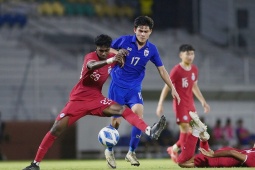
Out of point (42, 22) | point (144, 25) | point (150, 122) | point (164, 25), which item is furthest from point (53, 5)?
point (144, 25)

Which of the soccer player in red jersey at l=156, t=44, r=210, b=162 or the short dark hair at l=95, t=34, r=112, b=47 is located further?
the soccer player in red jersey at l=156, t=44, r=210, b=162

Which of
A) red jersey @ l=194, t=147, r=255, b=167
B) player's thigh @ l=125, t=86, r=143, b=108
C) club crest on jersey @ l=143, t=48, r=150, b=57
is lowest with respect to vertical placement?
red jersey @ l=194, t=147, r=255, b=167

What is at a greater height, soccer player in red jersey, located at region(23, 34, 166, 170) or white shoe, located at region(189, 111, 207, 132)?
soccer player in red jersey, located at region(23, 34, 166, 170)

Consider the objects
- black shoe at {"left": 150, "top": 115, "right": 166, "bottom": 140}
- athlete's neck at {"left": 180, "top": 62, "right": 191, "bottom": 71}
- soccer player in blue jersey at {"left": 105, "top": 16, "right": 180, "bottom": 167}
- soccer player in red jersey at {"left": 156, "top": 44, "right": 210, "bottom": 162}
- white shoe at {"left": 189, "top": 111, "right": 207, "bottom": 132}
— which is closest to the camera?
black shoe at {"left": 150, "top": 115, "right": 166, "bottom": 140}

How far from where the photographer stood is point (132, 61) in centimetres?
1248

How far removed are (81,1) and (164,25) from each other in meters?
3.68

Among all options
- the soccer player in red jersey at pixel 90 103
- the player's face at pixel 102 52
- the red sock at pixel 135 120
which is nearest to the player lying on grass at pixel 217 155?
the red sock at pixel 135 120

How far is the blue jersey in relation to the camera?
1237 centimetres

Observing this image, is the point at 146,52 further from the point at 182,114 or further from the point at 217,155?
the point at 182,114

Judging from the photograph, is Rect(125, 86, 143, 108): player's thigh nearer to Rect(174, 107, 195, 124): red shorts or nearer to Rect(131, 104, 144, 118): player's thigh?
Rect(131, 104, 144, 118): player's thigh

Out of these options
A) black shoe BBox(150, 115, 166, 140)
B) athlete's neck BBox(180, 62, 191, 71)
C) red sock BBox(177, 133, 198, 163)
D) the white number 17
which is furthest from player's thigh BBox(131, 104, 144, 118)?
athlete's neck BBox(180, 62, 191, 71)

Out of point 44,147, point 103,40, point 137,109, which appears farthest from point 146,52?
point 44,147

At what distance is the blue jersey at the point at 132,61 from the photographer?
12.4 m

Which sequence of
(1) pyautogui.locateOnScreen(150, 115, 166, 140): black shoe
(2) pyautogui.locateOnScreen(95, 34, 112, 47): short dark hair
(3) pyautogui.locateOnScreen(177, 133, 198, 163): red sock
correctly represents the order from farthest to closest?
(3) pyautogui.locateOnScreen(177, 133, 198, 163): red sock
(2) pyautogui.locateOnScreen(95, 34, 112, 47): short dark hair
(1) pyautogui.locateOnScreen(150, 115, 166, 140): black shoe
